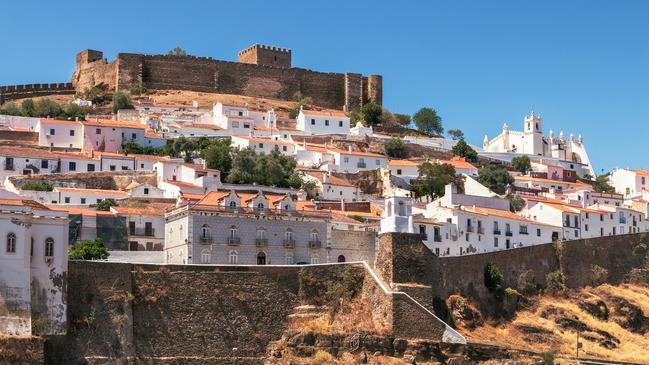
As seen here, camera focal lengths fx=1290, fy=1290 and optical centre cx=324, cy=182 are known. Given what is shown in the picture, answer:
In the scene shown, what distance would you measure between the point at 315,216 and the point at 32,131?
34.7 m

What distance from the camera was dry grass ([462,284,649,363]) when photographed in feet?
186

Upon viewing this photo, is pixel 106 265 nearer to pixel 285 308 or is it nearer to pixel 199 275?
pixel 199 275

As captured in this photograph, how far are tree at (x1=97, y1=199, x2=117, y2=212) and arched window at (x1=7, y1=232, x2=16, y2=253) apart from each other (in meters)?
21.5

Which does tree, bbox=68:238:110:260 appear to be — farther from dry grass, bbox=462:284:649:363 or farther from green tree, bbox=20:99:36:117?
green tree, bbox=20:99:36:117

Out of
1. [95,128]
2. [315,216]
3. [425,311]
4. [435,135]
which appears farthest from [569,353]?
[435,135]

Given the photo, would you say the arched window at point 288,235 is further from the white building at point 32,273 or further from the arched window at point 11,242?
the arched window at point 11,242

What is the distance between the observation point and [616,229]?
77.7 m

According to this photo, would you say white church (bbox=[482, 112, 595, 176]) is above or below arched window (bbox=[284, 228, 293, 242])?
above

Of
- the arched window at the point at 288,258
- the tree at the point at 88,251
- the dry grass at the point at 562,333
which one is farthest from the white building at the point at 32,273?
the dry grass at the point at 562,333

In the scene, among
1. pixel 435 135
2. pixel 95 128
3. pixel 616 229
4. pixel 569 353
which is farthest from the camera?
pixel 435 135

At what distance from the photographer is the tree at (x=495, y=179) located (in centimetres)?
8781

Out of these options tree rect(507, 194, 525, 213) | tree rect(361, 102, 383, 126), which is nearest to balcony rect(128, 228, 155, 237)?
tree rect(507, 194, 525, 213)

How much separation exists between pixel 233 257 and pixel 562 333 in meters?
15.5

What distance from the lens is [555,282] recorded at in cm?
6284
